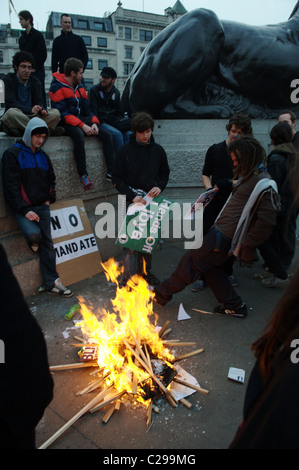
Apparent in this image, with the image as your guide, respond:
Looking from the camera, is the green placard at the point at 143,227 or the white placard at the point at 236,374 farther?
the green placard at the point at 143,227

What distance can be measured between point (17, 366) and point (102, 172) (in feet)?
14.3

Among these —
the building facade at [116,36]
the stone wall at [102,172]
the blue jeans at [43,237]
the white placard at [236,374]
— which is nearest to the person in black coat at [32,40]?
the stone wall at [102,172]

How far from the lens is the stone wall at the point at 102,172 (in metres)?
4.16

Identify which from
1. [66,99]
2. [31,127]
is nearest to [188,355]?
[31,127]

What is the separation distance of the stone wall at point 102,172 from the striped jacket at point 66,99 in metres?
0.32

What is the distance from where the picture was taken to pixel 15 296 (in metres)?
1.00

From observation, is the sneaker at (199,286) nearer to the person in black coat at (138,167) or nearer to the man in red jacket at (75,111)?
the person in black coat at (138,167)

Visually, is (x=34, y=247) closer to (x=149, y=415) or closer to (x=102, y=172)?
(x=102, y=172)

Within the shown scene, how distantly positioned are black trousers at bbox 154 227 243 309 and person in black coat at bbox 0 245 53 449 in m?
2.64

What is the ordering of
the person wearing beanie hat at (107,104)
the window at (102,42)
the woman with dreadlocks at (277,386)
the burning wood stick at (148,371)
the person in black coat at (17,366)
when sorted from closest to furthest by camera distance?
1. the woman with dreadlocks at (277,386)
2. the person in black coat at (17,366)
3. the burning wood stick at (148,371)
4. the person wearing beanie hat at (107,104)
5. the window at (102,42)

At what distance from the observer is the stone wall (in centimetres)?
416

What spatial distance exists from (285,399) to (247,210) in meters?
2.90

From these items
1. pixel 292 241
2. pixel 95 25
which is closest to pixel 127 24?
pixel 95 25

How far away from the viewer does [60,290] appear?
4.31 m
